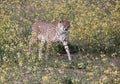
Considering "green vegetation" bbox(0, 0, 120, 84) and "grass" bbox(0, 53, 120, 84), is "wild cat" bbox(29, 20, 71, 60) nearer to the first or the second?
"green vegetation" bbox(0, 0, 120, 84)

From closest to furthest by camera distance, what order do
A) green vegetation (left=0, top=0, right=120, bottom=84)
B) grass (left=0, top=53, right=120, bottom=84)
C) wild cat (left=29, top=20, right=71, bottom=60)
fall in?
1. grass (left=0, top=53, right=120, bottom=84)
2. green vegetation (left=0, top=0, right=120, bottom=84)
3. wild cat (left=29, top=20, right=71, bottom=60)

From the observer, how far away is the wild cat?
13953 millimetres

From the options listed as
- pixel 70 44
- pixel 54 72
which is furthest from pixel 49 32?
pixel 54 72

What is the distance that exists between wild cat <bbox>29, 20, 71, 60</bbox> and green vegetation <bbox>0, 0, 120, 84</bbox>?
28 centimetres

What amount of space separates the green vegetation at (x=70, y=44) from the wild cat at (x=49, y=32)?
0.92 feet

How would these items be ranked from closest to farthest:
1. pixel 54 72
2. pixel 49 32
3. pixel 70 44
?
pixel 54 72, pixel 49 32, pixel 70 44

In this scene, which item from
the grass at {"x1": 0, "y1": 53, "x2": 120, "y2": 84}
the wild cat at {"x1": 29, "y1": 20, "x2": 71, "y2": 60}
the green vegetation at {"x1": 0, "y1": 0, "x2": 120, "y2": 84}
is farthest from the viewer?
the wild cat at {"x1": 29, "y1": 20, "x2": 71, "y2": 60}

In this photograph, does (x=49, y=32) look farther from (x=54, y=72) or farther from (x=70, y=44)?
(x=54, y=72)

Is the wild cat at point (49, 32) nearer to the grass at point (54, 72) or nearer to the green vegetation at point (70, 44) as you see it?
the green vegetation at point (70, 44)

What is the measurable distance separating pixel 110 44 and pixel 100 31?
480 millimetres

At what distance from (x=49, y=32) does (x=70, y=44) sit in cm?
99

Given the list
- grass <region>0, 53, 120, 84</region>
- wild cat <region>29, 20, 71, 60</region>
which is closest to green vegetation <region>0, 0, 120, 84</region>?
grass <region>0, 53, 120, 84</region>

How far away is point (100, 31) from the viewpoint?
14523 millimetres

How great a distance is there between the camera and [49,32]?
14.3 meters
